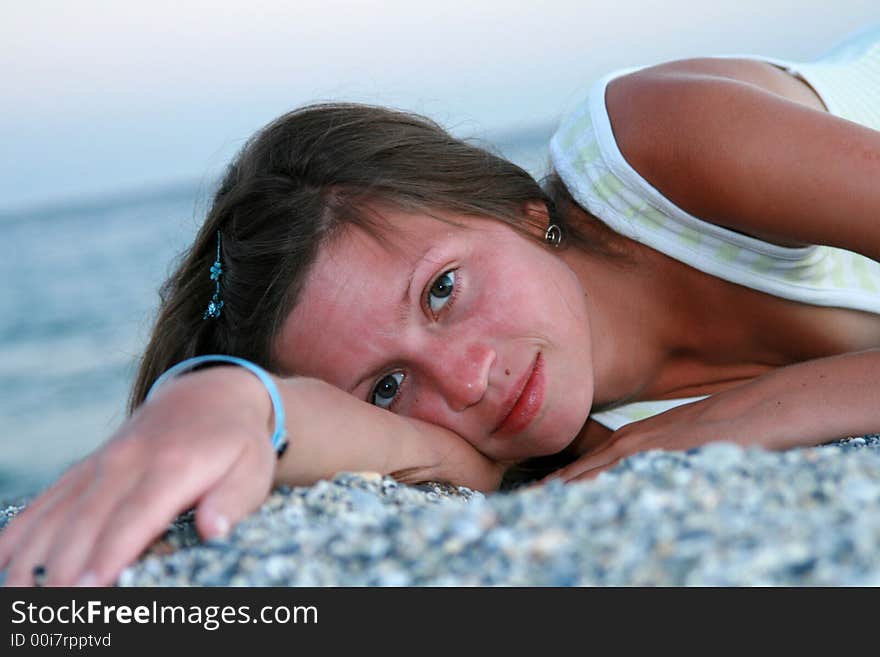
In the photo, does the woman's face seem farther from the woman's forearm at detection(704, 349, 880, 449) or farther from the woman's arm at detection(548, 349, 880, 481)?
the woman's forearm at detection(704, 349, 880, 449)

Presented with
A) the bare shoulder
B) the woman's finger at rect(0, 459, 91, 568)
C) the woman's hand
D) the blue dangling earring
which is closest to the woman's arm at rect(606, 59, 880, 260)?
the bare shoulder

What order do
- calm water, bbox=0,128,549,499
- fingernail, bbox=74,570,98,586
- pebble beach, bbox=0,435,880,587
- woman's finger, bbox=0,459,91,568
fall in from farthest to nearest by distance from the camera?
calm water, bbox=0,128,549,499, woman's finger, bbox=0,459,91,568, fingernail, bbox=74,570,98,586, pebble beach, bbox=0,435,880,587

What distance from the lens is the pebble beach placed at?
105 centimetres

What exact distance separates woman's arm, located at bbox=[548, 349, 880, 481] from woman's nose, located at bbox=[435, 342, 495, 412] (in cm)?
30

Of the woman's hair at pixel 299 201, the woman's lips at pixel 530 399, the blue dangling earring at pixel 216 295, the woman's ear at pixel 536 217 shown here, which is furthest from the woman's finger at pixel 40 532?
the woman's ear at pixel 536 217

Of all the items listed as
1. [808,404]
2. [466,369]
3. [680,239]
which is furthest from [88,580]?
[680,239]

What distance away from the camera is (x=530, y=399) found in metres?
2.33

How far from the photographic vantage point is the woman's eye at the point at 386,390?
2383 mm

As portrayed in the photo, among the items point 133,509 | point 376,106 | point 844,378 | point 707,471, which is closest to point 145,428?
point 133,509

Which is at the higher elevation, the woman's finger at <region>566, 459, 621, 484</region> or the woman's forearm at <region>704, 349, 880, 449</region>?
the woman's forearm at <region>704, 349, 880, 449</region>

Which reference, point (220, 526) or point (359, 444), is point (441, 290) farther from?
point (220, 526)

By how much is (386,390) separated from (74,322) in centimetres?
856

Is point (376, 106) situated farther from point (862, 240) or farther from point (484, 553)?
point (484, 553)

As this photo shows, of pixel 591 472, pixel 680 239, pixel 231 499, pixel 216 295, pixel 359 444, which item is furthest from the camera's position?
pixel 216 295
